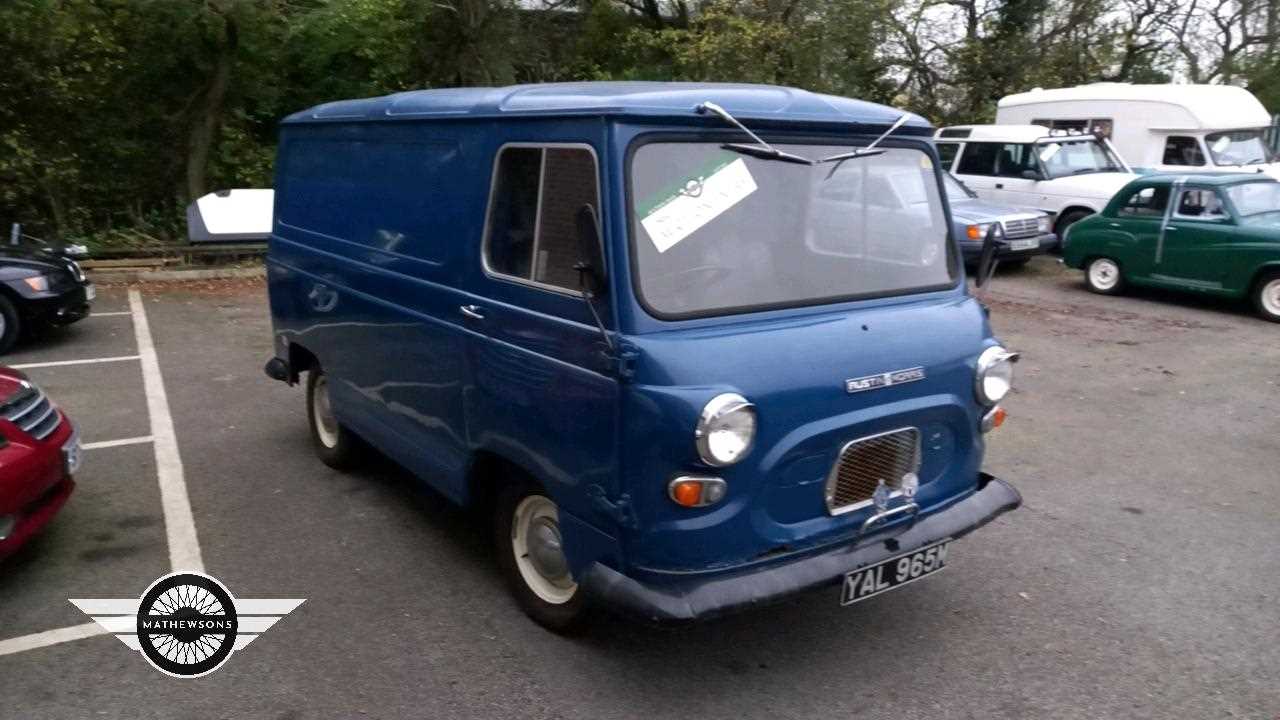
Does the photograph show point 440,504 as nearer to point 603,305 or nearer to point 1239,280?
point 603,305

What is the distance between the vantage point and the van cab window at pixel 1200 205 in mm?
11805

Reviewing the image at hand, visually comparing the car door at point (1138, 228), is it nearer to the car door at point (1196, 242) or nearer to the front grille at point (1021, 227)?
the car door at point (1196, 242)

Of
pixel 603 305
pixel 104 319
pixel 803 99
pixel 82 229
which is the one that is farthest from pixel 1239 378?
pixel 82 229

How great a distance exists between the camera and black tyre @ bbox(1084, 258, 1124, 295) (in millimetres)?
13109

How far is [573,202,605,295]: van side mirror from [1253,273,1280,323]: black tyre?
1083 centimetres

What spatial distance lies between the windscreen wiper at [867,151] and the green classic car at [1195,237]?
30.1 feet

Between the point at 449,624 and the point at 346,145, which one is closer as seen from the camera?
the point at 449,624

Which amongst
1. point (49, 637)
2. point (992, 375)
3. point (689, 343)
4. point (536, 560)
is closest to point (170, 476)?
point (49, 637)

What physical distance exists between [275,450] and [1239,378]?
8439mm

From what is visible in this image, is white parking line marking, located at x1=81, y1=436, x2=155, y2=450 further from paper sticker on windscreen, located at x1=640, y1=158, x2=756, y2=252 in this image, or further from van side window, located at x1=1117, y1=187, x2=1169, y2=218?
van side window, located at x1=1117, y1=187, x2=1169, y2=218

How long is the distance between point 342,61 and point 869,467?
52.1 ft

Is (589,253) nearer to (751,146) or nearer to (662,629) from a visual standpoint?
(751,146)

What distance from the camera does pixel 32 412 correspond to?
484cm

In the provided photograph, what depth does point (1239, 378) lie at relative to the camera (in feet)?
29.2
